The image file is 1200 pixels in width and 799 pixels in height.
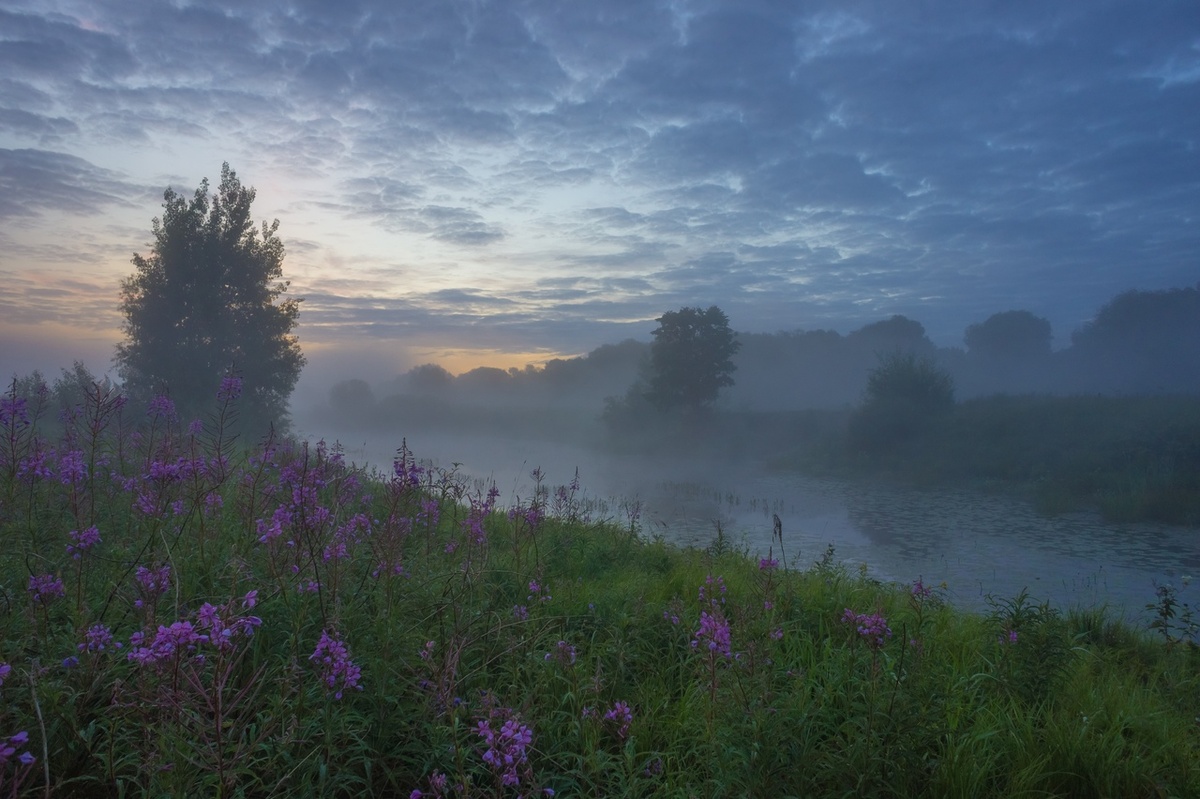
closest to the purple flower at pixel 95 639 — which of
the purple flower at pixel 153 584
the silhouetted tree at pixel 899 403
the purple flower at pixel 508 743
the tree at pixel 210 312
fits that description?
the purple flower at pixel 153 584

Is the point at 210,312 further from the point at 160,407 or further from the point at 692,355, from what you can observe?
the point at 692,355

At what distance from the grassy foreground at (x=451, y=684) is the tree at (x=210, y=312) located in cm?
2253

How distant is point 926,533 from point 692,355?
2747cm

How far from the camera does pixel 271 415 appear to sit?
83.2 ft

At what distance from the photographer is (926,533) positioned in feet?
48.5

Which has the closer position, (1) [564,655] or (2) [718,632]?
(2) [718,632]

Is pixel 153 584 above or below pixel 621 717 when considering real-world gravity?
above

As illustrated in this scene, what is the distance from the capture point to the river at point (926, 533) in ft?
31.5

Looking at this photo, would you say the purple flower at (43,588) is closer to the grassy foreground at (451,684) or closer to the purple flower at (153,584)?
the grassy foreground at (451,684)

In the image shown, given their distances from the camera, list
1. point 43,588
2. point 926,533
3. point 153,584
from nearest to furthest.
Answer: point 153,584 → point 43,588 → point 926,533

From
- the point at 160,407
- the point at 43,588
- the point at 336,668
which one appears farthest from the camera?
the point at 160,407

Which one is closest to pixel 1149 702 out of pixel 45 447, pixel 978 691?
pixel 978 691

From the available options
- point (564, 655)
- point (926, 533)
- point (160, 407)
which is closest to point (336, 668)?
point (564, 655)

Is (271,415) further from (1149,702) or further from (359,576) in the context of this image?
(1149,702)
